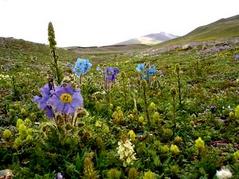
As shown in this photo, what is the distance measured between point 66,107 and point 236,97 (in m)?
6.50

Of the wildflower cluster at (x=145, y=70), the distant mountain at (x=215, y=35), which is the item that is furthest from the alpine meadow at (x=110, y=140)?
the distant mountain at (x=215, y=35)

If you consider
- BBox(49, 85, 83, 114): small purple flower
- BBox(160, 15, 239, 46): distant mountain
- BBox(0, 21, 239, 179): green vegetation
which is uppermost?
BBox(49, 85, 83, 114): small purple flower

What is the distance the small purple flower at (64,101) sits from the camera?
7.44m

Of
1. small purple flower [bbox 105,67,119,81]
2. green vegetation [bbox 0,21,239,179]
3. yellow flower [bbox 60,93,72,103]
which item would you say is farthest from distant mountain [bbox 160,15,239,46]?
yellow flower [bbox 60,93,72,103]

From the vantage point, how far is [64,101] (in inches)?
293

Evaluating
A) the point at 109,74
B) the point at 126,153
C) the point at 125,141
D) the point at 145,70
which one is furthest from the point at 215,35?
the point at 125,141

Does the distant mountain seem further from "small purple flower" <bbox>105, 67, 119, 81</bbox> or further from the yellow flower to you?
the yellow flower

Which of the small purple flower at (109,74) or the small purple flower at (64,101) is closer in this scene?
the small purple flower at (64,101)

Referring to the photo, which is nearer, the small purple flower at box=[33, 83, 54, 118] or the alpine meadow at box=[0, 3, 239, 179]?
the alpine meadow at box=[0, 3, 239, 179]

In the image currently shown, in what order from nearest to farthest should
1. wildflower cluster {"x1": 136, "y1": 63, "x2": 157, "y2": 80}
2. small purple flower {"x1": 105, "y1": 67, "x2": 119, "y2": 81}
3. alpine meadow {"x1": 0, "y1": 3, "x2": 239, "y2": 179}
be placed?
alpine meadow {"x1": 0, "y1": 3, "x2": 239, "y2": 179}, small purple flower {"x1": 105, "y1": 67, "x2": 119, "y2": 81}, wildflower cluster {"x1": 136, "y1": 63, "x2": 157, "y2": 80}

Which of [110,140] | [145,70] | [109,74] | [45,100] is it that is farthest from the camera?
[145,70]

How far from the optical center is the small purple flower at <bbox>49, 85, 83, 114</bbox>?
7.44m

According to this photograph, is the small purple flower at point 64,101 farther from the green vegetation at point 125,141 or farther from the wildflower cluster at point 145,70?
the wildflower cluster at point 145,70

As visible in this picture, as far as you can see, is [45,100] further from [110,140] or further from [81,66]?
[81,66]
